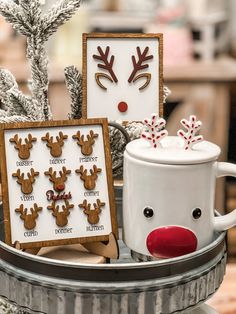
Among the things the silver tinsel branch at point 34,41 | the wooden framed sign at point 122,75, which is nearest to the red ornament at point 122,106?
the wooden framed sign at point 122,75

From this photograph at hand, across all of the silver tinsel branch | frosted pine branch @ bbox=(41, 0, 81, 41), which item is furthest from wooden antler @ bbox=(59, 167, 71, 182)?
frosted pine branch @ bbox=(41, 0, 81, 41)

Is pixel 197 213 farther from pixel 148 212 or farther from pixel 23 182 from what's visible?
pixel 23 182

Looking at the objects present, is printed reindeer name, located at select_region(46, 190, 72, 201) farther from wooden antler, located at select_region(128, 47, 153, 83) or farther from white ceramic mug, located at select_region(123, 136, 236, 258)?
wooden antler, located at select_region(128, 47, 153, 83)

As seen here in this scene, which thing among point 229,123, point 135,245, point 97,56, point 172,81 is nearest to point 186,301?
point 135,245

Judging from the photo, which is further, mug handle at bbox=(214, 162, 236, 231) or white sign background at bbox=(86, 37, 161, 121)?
white sign background at bbox=(86, 37, 161, 121)

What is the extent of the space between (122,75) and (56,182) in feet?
0.65

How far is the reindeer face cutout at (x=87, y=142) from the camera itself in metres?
0.79

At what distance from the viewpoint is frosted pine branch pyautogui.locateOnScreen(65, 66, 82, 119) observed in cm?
89

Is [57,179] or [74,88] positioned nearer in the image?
[57,179]

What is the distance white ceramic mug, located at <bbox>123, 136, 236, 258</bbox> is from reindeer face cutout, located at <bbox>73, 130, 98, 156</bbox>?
0.05 metres

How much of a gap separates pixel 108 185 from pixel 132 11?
2560 mm

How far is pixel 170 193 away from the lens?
2.39 ft

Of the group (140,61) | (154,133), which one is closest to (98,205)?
(154,133)

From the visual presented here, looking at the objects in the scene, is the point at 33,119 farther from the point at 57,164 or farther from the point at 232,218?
the point at 232,218
